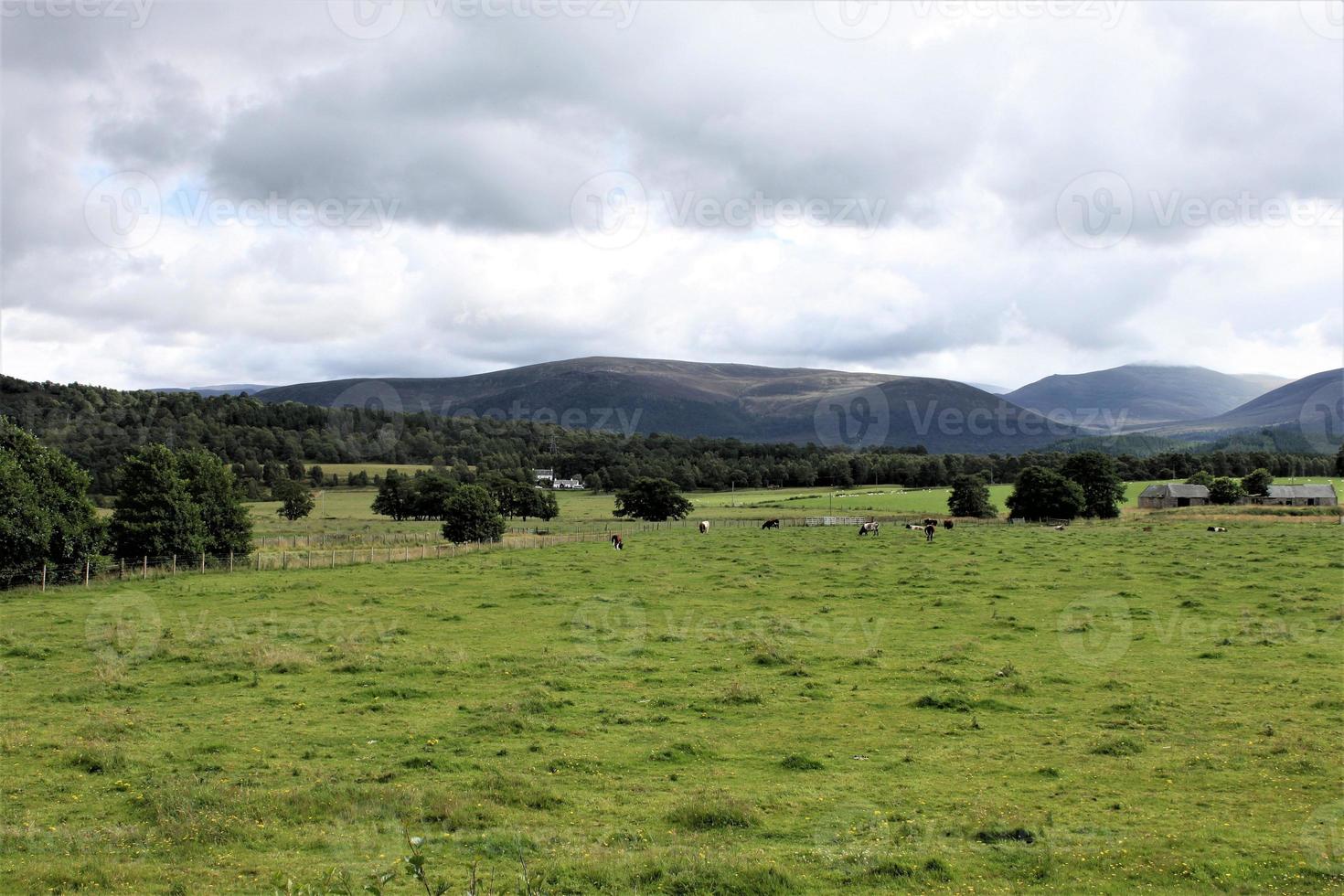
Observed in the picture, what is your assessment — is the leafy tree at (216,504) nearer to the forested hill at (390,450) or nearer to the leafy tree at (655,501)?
the leafy tree at (655,501)

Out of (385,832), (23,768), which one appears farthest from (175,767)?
(385,832)

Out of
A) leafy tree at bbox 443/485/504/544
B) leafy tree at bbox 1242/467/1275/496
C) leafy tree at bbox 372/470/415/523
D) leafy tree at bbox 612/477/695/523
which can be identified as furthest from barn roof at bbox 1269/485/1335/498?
leafy tree at bbox 372/470/415/523

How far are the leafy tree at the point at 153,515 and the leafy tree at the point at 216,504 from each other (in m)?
1.21

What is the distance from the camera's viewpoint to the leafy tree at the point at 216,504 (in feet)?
164

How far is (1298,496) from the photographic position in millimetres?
108250

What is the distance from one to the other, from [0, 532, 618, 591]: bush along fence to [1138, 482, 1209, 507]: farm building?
85061mm

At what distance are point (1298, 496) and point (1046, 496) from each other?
133 feet

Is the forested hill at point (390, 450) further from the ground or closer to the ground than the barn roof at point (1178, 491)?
further from the ground

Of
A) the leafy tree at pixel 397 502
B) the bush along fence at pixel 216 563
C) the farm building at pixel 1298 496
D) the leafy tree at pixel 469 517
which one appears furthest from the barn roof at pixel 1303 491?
the leafy tree at pixel 397 502

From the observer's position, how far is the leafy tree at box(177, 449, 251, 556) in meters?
49.9

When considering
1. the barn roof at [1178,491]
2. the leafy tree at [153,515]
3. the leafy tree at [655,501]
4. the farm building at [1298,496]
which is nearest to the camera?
the leafy tree at [153,515]

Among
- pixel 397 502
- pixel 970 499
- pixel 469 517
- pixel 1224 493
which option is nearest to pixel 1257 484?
pixel 1224 493

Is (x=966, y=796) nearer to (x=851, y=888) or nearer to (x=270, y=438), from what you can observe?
(x=851, y=888)

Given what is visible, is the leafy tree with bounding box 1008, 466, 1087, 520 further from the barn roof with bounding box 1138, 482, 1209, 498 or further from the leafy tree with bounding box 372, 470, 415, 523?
the leafy tree with bounding box 372, 470, 415, 523
